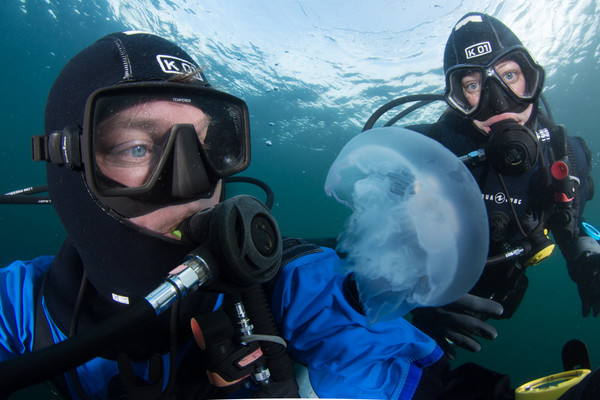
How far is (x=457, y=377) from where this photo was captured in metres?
1.57

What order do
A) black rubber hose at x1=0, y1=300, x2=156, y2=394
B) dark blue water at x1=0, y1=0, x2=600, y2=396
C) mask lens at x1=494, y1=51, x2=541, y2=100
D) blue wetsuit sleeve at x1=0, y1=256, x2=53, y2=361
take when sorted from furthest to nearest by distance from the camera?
dark blue water at x1=0, y1=0, x2=600, y2=396 → mask lens at x1=494, y1=51, x2=541, y2=100 → blue wetsuit sleeve at x1=0, y1=256, x2=53, y2=361 → black rubber hose at x1=0, y1=300, x2=156, y2=394

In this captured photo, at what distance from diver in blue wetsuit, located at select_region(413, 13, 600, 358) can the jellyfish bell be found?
144 centimetres

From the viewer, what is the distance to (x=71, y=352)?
0.60m

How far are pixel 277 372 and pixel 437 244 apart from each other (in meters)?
1.21

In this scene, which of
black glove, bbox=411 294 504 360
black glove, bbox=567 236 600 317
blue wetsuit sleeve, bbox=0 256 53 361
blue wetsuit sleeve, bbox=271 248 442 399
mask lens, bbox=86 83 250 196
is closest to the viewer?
mask lens, bbox=86 83 250 196

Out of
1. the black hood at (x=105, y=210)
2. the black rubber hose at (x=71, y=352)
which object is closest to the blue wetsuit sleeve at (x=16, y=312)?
the black hood at (x=105, y=210)

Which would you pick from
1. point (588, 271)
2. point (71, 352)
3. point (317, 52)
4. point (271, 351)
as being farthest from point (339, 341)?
point (317, 52)

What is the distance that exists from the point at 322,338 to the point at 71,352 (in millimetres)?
1394

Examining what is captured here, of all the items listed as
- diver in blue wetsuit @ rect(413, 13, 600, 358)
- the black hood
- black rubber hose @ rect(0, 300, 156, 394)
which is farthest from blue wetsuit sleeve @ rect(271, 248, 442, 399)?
diver in blue wetsuit @ rect(413, 13, 600, 358)

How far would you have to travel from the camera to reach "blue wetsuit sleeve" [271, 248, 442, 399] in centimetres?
156

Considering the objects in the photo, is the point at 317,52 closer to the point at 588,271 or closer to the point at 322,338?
the point at 588,271

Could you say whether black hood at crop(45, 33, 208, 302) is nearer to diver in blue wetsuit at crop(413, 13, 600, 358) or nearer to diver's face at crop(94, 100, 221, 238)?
diver's face at crop(94, 100, 221, 238)

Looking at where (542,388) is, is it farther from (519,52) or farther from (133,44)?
(519,52)

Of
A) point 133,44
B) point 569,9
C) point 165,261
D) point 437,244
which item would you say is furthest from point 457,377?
point 569,9
